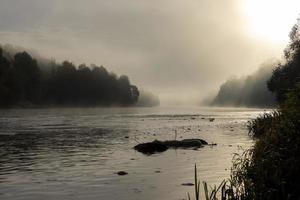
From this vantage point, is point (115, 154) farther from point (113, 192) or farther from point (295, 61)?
point (295, 61)

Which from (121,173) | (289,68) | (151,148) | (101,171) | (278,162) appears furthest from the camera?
(289,68)

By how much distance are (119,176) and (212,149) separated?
1977 centimetres

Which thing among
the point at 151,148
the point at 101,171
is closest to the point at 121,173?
the point at 101,171

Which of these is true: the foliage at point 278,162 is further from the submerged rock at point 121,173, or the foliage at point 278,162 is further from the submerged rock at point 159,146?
the submerged rock at point 159,146

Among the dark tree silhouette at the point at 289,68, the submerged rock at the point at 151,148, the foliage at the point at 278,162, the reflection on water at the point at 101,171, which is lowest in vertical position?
the reflection on water at the point at 101,171

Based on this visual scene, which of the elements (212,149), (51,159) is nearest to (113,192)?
(51,159)

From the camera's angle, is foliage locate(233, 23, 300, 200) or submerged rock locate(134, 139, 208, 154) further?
submerged rock locate(134, 139, 208, 154)

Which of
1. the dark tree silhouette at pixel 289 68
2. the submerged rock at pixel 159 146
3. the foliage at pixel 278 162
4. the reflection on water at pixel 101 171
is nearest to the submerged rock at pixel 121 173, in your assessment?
the reflection on water at pixel 101 171

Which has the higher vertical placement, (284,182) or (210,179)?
(284,182)

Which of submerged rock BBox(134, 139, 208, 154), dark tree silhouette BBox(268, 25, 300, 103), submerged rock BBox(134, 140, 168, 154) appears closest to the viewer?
submerged rock BBox(134, 140, 168, 154)

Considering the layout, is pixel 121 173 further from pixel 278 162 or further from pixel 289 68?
pixel 289 68

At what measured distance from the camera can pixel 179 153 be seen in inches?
1757

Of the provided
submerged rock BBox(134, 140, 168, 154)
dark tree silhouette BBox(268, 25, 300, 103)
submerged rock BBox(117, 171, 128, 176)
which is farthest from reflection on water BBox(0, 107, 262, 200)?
dark tree silhouette BBox(268, 25, 300, 103)

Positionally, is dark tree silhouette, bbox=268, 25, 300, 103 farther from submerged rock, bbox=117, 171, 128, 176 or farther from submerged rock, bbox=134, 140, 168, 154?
submerged rock, bbox=117, 171, 128, 176
